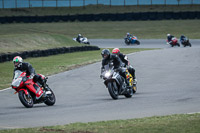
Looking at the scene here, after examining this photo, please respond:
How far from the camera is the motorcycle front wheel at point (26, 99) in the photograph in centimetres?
1042

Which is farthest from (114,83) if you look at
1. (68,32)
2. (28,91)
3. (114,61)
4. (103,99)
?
(68,32)

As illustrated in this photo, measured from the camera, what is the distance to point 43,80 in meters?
11.1

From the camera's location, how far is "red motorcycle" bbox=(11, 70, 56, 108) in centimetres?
1046

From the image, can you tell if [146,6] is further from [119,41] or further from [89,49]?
[89,49]

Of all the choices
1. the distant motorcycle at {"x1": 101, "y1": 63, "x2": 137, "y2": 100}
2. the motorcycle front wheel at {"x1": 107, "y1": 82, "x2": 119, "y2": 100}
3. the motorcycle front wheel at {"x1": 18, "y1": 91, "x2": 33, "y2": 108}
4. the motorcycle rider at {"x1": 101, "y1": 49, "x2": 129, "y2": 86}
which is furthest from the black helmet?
the motorcycle front wheel at {"x1": 18, "y1": 91, "x2": 33, "y2": 108}

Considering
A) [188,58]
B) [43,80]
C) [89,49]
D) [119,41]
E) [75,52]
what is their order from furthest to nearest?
[119,41], [89,49], [75,52], [188,58], [43,80]

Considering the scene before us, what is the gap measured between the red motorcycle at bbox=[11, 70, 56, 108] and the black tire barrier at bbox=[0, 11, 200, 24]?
141 feet

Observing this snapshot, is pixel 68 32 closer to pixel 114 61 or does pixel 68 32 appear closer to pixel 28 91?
pixel 114 61

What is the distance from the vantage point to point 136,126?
725cm

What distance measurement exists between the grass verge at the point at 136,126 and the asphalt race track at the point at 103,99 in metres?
0.71

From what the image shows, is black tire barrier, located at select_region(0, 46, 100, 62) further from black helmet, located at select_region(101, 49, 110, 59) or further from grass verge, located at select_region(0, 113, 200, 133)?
grass verge, located at select_region(0, 113, 200, 133)

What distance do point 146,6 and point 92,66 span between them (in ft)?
126

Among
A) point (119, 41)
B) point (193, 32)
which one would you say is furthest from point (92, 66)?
point (193, 32)

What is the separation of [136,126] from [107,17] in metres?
48.2
